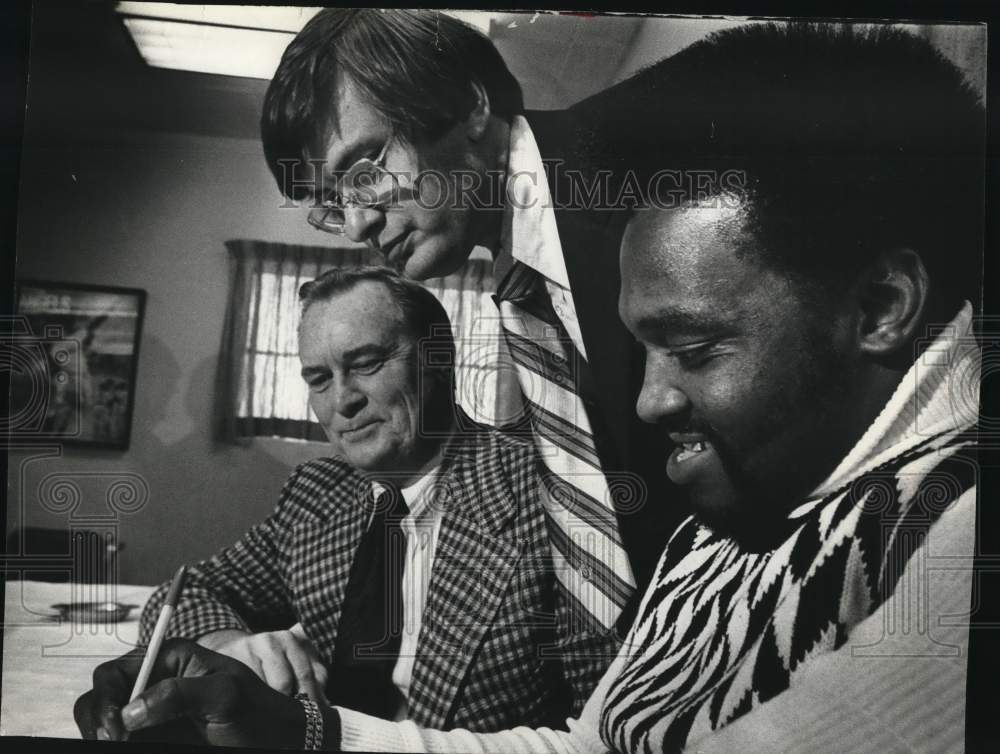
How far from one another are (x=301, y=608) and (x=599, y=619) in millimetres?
752

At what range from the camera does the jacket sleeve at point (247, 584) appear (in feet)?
7.37

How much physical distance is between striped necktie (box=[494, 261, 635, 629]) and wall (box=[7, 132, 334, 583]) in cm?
56

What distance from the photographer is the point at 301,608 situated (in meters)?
2.25

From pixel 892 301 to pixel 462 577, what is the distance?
4.16 feet

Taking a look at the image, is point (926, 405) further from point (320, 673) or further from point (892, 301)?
point (320, 673)

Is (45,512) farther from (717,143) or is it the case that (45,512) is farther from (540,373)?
(717,143)

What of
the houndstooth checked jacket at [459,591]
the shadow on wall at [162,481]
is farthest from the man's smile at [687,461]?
the shadow on wall at [162,481]

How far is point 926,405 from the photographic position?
2213 mm

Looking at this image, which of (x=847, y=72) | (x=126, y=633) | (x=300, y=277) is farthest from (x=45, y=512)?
(x=847, y=72)

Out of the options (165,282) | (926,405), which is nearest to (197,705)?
(165,282)

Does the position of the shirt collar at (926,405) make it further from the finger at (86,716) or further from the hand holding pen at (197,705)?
the finger at (86,716)

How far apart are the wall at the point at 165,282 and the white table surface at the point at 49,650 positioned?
0.44 ft

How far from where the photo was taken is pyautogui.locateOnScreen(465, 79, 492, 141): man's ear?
2264 mm

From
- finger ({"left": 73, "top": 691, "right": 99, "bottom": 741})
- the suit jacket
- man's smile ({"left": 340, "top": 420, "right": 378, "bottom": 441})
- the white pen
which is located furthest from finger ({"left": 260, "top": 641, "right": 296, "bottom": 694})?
the suit jacket
